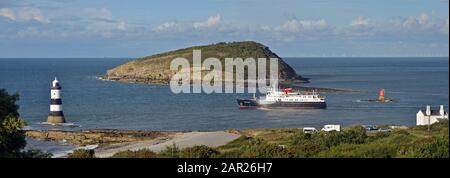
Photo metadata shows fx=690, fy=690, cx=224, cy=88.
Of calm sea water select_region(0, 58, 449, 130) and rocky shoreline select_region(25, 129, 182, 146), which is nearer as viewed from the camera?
rocky shoreline select_region(25, 129, 182, 146)

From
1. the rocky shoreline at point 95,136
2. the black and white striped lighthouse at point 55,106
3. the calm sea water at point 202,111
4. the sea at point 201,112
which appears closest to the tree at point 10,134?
the sea at point 201,112

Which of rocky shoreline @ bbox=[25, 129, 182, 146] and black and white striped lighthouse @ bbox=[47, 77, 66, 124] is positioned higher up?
black and white striped lighthouse @ bbox=[47, 77, 66, 124]

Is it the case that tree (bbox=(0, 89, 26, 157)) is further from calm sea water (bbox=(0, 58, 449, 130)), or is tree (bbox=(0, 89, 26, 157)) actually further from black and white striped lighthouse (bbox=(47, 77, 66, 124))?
calm sea water (bbox=(0, 58, 449, 130))

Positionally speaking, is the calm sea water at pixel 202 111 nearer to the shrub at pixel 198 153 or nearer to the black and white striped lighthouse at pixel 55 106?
the black and white striped lighthouse at pixel 55 106

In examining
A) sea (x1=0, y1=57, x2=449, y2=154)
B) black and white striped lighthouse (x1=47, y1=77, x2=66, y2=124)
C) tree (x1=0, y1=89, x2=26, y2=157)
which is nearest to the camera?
tree (x1=0, y1=89, x2=26, y2=157)

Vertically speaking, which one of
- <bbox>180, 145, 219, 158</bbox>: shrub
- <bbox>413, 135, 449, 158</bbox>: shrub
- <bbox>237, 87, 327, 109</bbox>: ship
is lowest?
<bbox>237, 87, 327, 109</bbox>: ship

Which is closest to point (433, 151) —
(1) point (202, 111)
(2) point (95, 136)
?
(2) point (95, 136)

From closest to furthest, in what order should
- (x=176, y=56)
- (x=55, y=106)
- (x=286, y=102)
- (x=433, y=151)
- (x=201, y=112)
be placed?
(x=433, y=151)
(x=55, y=106)
(x=201, y=112)
(x=286, y=102)
(x=176, y=56)

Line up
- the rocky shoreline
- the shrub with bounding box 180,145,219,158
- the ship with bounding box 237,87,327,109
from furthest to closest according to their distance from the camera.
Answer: the ship with bounding box 237,87,327,109
the rocky shoreline
the shrub with bounding box 180,145,219,158

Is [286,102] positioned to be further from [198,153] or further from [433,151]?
[433,151]

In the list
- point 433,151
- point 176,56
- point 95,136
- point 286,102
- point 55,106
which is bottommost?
point 95,136

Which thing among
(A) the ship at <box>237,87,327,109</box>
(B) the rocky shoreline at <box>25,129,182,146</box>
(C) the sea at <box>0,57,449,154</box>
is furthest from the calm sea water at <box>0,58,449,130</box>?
(B) the rocky shoreline at <box>25,129,182,146</box>
